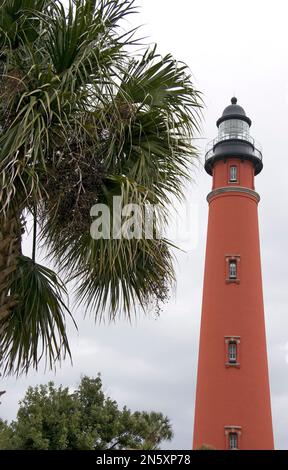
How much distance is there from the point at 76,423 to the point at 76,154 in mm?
15380

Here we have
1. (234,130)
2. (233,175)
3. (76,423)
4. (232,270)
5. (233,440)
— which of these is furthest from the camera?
(234,130)

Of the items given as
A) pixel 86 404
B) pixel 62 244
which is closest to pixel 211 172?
pixel 86 404

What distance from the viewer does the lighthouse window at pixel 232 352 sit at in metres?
25.2

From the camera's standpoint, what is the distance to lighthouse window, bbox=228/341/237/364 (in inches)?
993

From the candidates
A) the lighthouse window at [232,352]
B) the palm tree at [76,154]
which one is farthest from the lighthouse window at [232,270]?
the palm tree at [76,154]

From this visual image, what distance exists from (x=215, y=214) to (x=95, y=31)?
2209cm

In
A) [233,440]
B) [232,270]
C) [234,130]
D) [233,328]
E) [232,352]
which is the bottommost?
[233,440]

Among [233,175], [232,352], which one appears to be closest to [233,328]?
[232,352]

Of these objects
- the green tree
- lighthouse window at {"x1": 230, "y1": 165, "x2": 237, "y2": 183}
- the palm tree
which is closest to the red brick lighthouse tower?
lighthouse window at {"x1": 230, "y1": 165, "x2": 237, "y2": 183}

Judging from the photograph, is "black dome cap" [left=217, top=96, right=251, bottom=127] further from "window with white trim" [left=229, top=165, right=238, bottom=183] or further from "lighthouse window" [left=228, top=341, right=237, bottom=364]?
"lighthouse window" [left=228, top=341, right=237, bottom=364]

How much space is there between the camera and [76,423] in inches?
754

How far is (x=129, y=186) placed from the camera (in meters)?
5.16

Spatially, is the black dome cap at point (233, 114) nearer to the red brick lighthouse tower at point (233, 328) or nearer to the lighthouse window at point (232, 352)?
the red brick lighthouse tower at point (233, 328)

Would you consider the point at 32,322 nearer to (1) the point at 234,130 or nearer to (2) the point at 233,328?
(2) the point at 233,328
